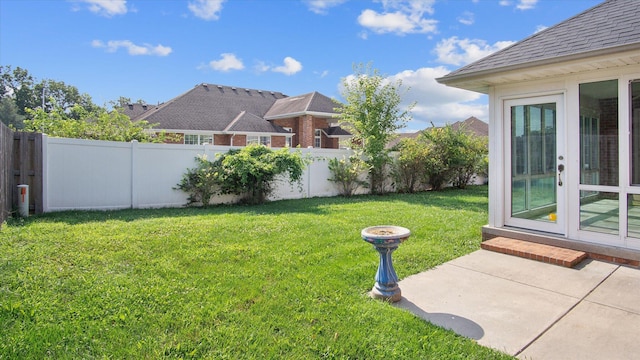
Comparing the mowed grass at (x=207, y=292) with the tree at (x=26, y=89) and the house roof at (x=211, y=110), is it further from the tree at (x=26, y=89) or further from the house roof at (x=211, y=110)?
the tree at (x=26, y=89)

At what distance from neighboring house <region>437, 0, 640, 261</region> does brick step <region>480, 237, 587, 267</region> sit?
6.9 inches

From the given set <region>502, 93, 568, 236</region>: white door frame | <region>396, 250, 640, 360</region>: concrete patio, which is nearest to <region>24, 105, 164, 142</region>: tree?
<region>396, 250, 640, 360</region>: concrete patio

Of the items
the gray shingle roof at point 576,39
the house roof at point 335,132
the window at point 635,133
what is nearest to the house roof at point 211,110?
the house roof at point 335,132

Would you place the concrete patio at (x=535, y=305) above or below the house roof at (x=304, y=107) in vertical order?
below

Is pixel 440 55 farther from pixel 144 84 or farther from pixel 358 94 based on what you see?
pixel 144 84

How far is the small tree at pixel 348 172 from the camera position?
12.6 metres

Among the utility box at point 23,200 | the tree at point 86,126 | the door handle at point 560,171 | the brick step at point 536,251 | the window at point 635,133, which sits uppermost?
the tree at point 86,126

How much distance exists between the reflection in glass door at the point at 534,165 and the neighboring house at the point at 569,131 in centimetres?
2

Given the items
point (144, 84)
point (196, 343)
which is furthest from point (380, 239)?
point (144, 84)

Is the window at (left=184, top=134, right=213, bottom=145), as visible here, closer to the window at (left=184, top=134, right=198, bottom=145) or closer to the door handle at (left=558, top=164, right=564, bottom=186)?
the window at (left=184, top=134, right=198, bottom=145)

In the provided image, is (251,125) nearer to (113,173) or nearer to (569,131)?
(113,173)

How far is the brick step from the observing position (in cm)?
496

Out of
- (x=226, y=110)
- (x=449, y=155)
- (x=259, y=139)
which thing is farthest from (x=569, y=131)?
(x=226, y=110)

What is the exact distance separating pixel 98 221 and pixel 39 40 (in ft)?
59.9
